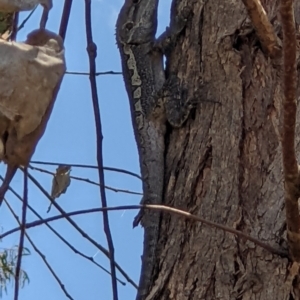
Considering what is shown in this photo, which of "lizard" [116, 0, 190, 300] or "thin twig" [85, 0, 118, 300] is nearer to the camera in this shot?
"thin twig" [85, 0, 118, 300]

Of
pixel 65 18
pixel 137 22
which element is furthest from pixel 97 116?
pixel 137 22

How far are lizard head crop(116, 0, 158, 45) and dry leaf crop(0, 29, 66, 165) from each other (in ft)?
7.80

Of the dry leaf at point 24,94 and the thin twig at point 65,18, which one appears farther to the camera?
the thin twig at point 65,18

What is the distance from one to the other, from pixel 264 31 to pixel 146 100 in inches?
42.9

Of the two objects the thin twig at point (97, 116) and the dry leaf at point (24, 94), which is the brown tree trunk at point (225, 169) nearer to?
the thin twig at point (97, 116)

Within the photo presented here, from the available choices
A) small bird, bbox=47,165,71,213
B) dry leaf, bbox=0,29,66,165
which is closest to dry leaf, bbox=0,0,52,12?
dry leaf, bbox=0,29,66,165

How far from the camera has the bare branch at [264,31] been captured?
1761 millimetres

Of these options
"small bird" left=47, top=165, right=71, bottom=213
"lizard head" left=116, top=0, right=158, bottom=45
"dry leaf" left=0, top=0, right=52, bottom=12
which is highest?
"lizard head" left=116, top=0, right=158, bottom=45

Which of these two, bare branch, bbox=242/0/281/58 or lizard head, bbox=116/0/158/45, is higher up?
lizard head, bbox=116/0/158/45

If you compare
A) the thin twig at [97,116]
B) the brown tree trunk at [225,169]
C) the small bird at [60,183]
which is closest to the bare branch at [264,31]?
the brown tree trunk at [225,169]

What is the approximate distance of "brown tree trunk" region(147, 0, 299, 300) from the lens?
65.8 inches

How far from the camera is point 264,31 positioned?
1882mm

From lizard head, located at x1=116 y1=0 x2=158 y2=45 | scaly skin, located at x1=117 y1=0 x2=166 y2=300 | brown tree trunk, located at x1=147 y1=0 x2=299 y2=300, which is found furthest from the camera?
lizard head, located at x1=116 y1=0 x2=158 y2=45

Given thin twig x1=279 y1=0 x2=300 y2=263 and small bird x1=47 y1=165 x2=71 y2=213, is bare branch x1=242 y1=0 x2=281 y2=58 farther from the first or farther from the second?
small bird x1=47 y1=165 x2=71 y2=213
